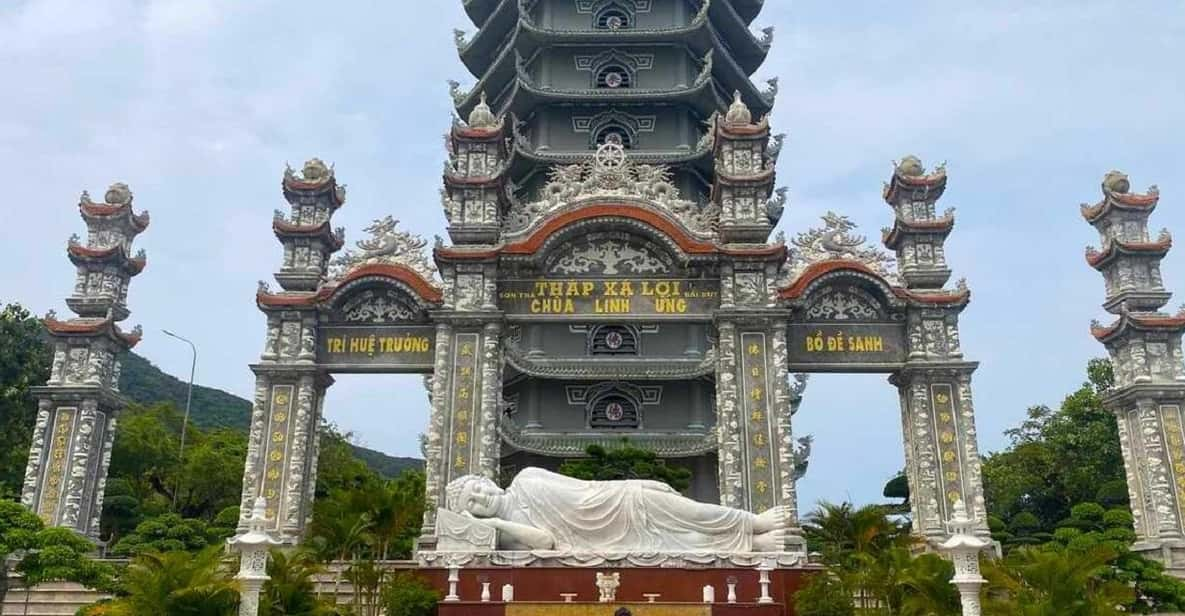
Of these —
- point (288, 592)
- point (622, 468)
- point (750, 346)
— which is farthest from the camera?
point (750, 346)

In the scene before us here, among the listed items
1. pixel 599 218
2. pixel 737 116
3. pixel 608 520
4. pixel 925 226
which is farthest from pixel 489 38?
pixel 608 520

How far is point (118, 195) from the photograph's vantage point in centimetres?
2039

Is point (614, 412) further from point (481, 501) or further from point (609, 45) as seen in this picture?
point (609, 45)

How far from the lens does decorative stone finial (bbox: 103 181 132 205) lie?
20.3 m

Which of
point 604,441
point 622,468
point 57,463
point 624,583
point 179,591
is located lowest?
point 179,591

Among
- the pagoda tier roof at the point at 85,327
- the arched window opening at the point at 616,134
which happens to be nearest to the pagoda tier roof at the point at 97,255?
the pagoda tier roof at the point at 85,327

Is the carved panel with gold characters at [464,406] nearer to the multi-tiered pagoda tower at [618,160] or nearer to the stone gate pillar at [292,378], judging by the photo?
the multi-tiered pagoda tower at [618,160]

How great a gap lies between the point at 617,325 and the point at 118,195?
10.9 metres

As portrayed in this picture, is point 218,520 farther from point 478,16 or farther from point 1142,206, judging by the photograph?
point 1142,206

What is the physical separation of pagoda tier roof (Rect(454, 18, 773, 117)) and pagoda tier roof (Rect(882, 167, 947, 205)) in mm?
5486

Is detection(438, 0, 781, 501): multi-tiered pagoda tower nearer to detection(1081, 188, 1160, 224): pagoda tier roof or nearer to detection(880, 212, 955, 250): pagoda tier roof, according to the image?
detection(880, 212, 955, 250): pagoda tier roof

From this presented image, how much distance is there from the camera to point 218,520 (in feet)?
72.9

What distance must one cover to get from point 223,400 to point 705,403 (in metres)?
44.5

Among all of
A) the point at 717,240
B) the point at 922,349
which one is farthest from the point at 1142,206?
the point at 717,240
